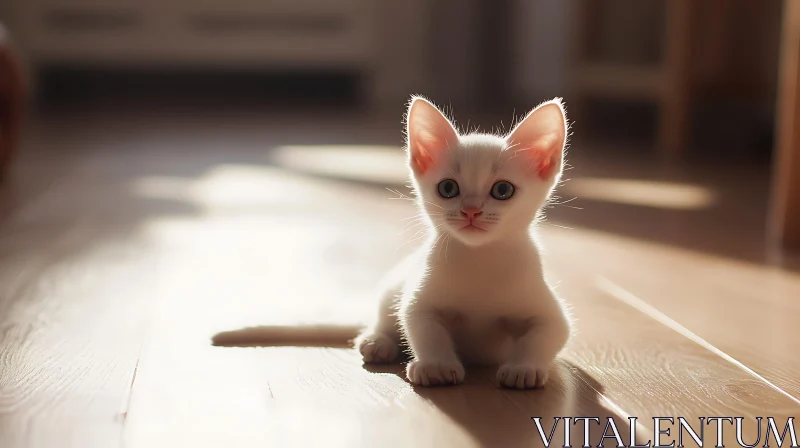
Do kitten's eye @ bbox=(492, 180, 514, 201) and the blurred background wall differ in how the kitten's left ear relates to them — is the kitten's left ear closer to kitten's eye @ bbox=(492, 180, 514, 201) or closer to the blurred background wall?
kitten's eye @ bbox=(492, 180, 514, 201)

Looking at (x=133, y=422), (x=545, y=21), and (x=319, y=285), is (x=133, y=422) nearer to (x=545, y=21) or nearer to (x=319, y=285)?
(x=319, y=285)

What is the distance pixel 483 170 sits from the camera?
1099mm

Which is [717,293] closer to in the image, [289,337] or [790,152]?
[790,152]

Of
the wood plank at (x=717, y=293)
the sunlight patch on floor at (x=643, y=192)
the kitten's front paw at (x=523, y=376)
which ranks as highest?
the kitten's front paw at (x=523, y=376)

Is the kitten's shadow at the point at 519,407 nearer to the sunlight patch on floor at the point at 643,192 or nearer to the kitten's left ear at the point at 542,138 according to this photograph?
the kitten's left ear at the point at 542,138

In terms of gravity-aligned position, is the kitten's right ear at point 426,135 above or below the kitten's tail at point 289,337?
above

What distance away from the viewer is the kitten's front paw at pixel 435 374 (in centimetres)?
112

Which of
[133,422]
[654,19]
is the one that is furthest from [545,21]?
[133,422]

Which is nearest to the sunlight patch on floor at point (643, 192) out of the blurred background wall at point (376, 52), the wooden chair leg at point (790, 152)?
the wooden chair leg at point (790, 152)

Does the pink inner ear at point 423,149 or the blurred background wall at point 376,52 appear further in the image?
the blurred background wall at point 376,52

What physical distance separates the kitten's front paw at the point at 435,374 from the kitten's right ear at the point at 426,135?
233mm

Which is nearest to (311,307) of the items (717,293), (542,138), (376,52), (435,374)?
(435,374)

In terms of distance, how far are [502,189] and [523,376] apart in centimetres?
22

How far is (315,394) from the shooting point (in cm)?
111
